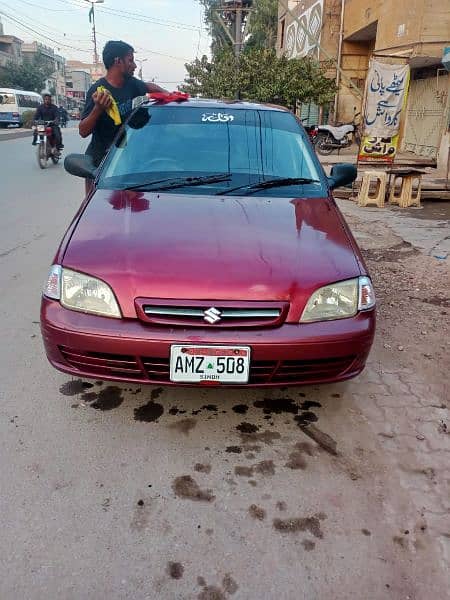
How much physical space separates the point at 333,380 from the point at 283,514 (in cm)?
→ 68

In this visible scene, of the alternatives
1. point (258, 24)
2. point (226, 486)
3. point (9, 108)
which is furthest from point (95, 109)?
point (258, 24)

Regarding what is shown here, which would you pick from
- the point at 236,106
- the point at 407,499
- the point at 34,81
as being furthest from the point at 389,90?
the point at 34,81

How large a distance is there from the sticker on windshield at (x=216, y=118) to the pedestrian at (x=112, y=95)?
105 centimetres

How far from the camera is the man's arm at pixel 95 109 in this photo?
13.5 feet

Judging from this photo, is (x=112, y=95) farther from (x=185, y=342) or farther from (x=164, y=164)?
(x=185, y=342)

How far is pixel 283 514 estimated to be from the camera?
6.61 feet

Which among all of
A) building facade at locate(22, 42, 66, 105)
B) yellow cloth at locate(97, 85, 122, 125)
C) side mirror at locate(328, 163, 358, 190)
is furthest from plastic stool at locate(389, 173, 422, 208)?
building facade at locate(22, 42, 66, 105)

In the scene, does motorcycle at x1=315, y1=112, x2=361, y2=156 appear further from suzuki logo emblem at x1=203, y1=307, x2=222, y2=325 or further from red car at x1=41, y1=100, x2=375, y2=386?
suzuki logo emblem at x1=203, y1=307, x2=222, y2=325

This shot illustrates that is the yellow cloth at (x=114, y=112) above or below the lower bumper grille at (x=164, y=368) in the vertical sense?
above

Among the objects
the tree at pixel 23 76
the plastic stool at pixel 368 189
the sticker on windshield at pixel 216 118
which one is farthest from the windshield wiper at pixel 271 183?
the tree at pixel 23 76

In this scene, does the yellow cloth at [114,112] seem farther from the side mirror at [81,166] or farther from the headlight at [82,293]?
the headlight at [82,293]

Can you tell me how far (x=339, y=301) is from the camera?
2.37m

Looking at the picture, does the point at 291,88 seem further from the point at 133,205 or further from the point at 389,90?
the point at 133,205

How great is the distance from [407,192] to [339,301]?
295 inches
